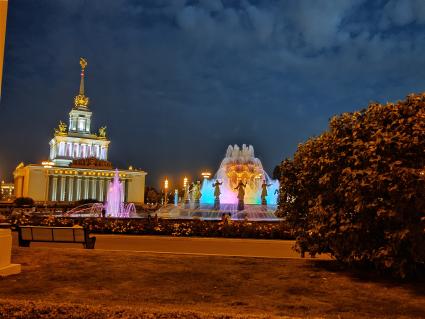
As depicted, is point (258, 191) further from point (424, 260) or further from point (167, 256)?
point (424, 260)

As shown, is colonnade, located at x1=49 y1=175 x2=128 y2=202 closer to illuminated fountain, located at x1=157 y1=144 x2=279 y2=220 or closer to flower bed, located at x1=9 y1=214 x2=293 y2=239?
illuminated fountain, located at x1=157 y1=144 x2=279 y2=220

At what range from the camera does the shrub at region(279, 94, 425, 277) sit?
7344mm

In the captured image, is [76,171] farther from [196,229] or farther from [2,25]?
[2,25]

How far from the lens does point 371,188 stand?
7.59 metres

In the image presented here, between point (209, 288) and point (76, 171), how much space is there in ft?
284

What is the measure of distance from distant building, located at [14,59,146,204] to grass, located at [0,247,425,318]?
68368mm

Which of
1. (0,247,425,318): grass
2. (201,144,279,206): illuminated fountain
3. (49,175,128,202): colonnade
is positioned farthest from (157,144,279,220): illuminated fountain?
(49,175,128,202): colonnade

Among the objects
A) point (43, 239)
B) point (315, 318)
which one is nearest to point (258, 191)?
point (43, 239)

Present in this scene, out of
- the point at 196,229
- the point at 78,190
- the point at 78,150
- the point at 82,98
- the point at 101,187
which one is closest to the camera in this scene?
the point at 196,229

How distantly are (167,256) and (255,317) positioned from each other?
19.6ft

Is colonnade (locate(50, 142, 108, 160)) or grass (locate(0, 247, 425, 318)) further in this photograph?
colonnade (locate(50, 142, 108, 160))

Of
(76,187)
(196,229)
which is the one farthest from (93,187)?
(196,229)

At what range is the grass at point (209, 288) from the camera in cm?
592

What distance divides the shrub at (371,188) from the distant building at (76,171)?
231 ft
